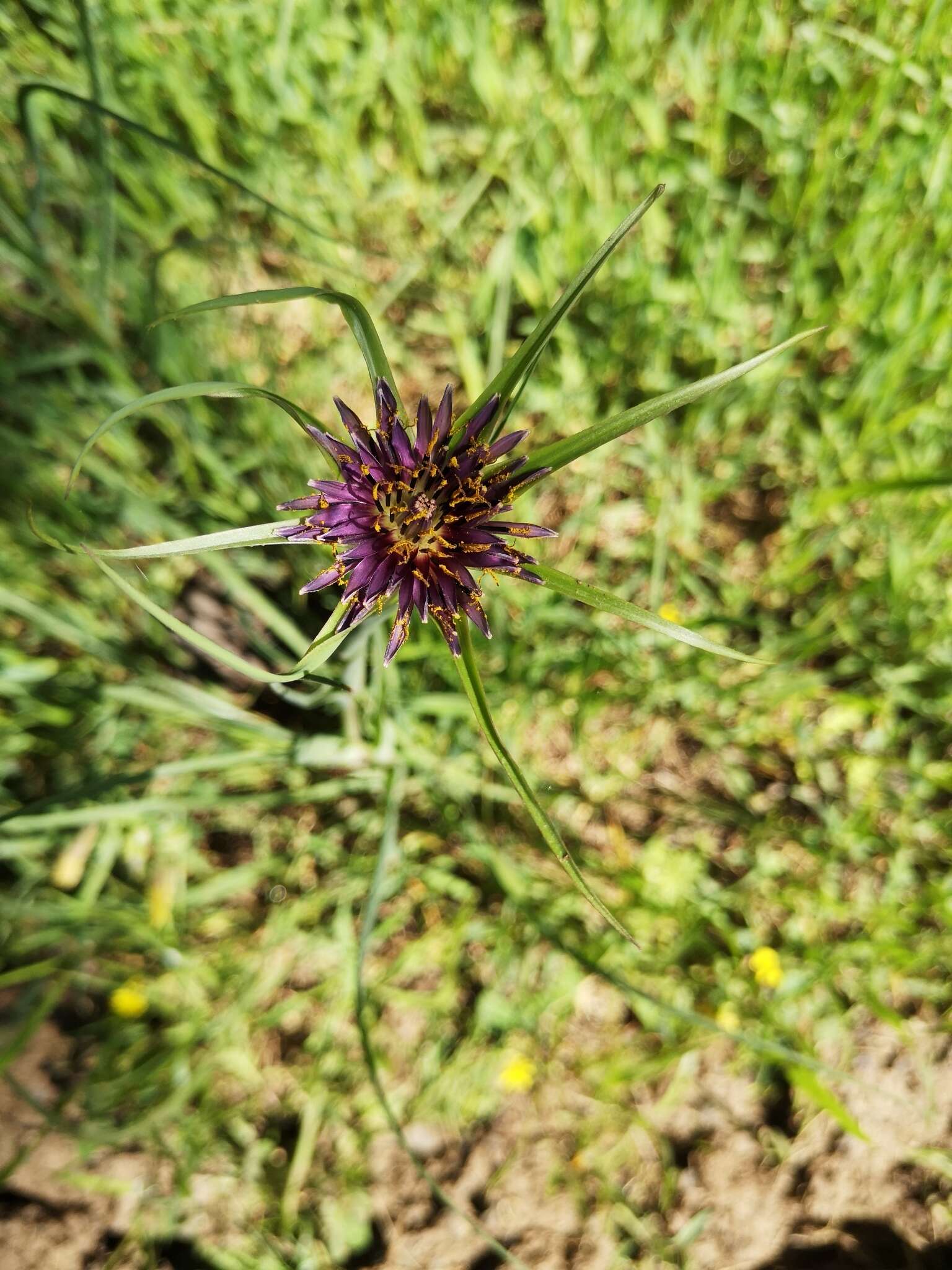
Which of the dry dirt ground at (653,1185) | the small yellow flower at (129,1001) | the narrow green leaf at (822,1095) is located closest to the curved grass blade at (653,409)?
the narrow green leaf at (822,1095)

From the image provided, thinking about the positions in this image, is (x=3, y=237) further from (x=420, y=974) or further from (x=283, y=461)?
(x=420, y=974)

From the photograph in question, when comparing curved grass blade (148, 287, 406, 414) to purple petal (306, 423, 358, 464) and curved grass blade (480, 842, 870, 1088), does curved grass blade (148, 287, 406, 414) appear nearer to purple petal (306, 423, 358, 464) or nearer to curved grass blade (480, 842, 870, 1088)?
purple petal (306, 423, 358, 464)

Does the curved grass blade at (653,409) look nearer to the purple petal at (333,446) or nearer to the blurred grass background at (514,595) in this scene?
the purple petal at (333,446)

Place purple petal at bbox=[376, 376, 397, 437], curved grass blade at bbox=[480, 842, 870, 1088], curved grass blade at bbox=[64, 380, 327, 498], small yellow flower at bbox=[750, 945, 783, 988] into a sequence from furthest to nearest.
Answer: small yellow flower at bbox=[750, 945, 783, 988] → curved grass blade at bbox=[480, 842, 870, 1088] → purple petal at bbox=[376, 376, 397, 437] → curved grass blade at bbox=[64, 380, 327, 498]

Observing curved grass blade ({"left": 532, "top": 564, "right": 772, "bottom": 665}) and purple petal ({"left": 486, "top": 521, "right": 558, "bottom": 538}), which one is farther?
purple petal ({"left": 486, "top": 521, "right": 558, "bottom": 538})

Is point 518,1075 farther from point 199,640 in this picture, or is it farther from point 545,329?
point 545,329

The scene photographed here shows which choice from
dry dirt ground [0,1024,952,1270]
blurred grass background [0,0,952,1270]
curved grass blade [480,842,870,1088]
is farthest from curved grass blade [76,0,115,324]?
dry dirt ground [0,1024,952,1270]
